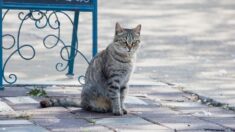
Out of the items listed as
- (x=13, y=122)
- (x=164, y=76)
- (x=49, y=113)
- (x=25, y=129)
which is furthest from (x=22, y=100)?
(x=164, y=76)

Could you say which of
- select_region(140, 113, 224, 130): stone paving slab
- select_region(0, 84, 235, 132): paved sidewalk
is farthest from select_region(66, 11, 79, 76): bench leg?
select_region(140, 113, 224, 130): stone paving slab

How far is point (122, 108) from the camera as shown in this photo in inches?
341

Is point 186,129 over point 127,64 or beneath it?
beneath

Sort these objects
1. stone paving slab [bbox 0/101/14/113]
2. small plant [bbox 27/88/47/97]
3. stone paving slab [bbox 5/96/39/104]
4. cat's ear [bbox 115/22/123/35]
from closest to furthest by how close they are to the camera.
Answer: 1. stone paving slab [bbox 0/101/14/113]
2. cat's ear [bbox 115/22/123/35]
3. stone paving slab [bbox 5/96/39/104]
4. small plant [bbox 27/88/47/97]

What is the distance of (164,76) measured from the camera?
10.9 metres

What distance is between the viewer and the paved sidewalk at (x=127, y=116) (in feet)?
26.2

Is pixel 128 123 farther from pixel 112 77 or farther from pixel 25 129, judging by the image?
pixel 25 129

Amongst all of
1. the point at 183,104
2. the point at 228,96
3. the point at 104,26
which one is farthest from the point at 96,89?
the point at 104,26

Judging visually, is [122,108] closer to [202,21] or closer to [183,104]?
[183,104]

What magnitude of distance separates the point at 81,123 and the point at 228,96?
7.48 ft

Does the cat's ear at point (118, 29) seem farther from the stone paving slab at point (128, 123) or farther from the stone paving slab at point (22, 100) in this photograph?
the stone paving slab at point (22, 100)

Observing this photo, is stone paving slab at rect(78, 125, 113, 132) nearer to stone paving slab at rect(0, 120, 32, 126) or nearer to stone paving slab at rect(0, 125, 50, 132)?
stone paving slab at rect(0, 125, 50, 132)

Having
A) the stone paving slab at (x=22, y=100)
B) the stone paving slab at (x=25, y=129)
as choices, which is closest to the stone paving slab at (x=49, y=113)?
the stone paving slab at (x=22, y=100)

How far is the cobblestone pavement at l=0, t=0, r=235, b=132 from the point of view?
27.0 feet
